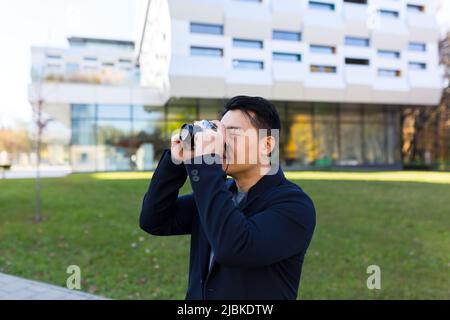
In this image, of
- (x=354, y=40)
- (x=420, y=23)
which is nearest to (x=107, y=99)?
(x=354, y=40)

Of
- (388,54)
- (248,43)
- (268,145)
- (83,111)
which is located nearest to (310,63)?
(248,43)

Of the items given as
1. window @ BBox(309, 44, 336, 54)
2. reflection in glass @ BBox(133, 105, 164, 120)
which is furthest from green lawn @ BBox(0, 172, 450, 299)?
window @ BBox(309, 44, 336, 54)

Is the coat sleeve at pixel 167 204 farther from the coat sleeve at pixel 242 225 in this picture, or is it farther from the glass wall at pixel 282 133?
the glass wall at pixel 282 133

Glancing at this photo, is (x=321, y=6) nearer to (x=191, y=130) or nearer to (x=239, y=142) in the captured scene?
(x=239, y=142)

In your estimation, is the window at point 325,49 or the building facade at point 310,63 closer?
the building facade at point 310,63

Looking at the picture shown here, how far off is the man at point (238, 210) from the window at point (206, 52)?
20438mm

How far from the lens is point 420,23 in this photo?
2553 centimetres

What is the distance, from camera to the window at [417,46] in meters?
25.8

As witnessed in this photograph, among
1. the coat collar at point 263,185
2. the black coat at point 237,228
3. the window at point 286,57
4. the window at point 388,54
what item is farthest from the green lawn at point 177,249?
the window at point 388,54

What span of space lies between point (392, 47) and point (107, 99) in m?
18.5

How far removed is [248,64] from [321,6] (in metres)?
5.89

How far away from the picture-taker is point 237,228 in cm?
131

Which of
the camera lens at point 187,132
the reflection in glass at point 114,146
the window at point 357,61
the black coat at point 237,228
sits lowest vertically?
the black coat at point 237,228

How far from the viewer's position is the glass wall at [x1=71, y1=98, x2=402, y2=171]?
24812 millimetres
